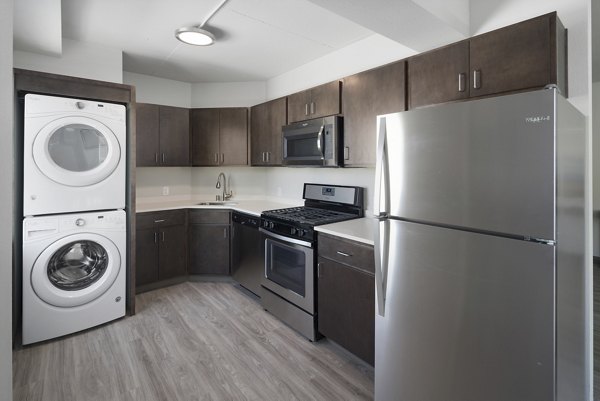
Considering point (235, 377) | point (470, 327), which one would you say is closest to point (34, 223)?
point (235, 377)

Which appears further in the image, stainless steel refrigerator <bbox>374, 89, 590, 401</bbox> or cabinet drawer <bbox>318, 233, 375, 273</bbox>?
cabinet drawer <bbox>318, 233, 375, 273</bbox>

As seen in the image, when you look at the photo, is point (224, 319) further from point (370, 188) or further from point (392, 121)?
point (392, 121)

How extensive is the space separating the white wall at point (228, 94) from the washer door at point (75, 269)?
2.37 meters

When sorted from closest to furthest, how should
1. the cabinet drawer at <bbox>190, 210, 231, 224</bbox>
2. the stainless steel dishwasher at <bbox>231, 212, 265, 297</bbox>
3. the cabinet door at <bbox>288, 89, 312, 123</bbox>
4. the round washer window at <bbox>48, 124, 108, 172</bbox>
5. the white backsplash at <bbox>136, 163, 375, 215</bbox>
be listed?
the round washer window at <bbox>48, 124, 108, 172</bbox> < the cabinet door at <bbox>288, 89, 312, 123</bbox> < the stainless steel dishwasher at <bbox>231, 212, 265, 297</bbox> < the cabinet drawer at <bbox>190, 210, 231, 224</bbox> < the white backsplash at <bbox>136, 163, 375, 215</bbox>

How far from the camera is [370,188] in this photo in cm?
285

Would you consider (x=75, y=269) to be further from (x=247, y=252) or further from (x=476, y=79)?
(x=476, y=79)

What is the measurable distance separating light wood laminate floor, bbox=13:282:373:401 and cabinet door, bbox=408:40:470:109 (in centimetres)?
190

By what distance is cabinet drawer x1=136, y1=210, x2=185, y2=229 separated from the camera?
3.33m

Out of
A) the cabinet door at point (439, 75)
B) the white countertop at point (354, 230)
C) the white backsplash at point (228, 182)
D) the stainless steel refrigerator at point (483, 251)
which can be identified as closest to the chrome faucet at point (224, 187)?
the white backsplash at point (228, 182)

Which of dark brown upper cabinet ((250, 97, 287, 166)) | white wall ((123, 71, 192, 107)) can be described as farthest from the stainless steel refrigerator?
white wall ((123, 71, 192, 107))

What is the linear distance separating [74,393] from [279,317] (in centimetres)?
153

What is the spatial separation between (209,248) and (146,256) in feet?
2.24

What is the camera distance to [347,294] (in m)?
2.18

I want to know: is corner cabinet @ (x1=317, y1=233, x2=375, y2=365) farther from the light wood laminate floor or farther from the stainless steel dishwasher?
the stainless steel dishwasher
